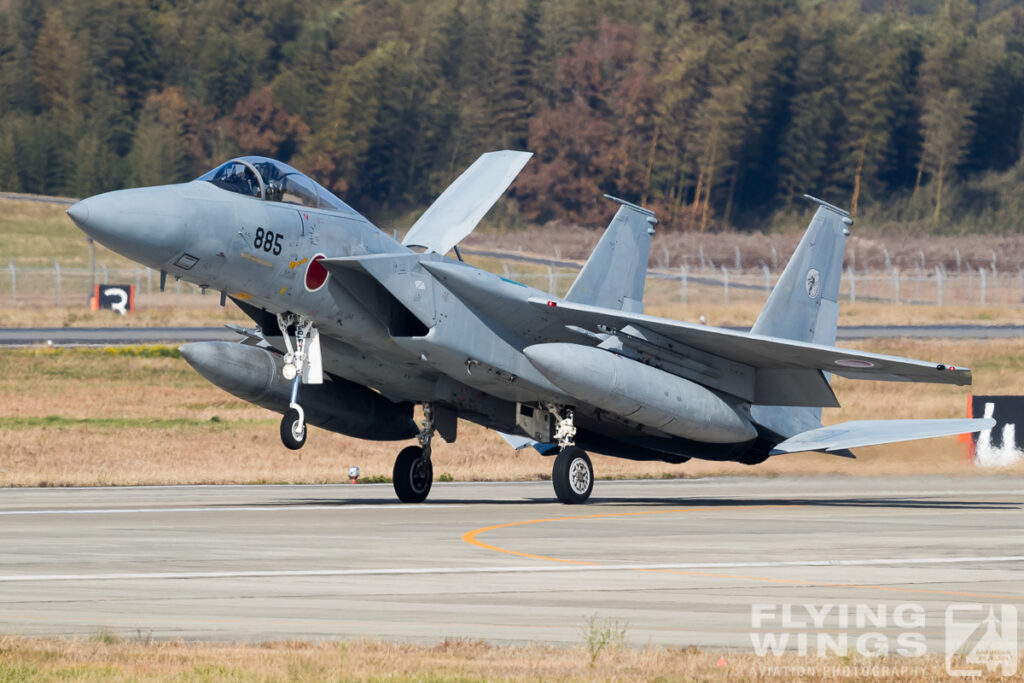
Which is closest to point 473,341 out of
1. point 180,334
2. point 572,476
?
point 572,476

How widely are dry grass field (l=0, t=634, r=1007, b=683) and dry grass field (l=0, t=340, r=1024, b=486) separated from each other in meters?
14.8

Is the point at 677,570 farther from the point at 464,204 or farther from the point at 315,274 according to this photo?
the point at 464,204

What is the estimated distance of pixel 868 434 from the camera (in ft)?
60.6

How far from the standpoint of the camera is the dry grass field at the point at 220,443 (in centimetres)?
2294

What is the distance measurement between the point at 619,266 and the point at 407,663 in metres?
12.5

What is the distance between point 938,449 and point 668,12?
303ft

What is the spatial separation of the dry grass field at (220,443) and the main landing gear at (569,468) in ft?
19.9

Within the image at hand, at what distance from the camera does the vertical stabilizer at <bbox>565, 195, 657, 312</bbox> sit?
62.6ft

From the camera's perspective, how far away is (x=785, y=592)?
9.99 m

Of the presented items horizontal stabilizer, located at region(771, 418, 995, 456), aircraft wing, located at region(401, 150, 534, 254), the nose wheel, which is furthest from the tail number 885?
horizontal stabilizer, located at region(771, 418, 995, 456)

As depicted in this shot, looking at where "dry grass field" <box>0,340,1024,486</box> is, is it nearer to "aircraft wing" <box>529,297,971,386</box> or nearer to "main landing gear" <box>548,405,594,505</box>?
"aircraft wing" <box>529,297,971,386</box>

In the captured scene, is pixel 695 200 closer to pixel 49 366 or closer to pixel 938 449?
pixel 49 366

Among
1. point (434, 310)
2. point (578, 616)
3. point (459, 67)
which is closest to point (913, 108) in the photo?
point (459, 67)

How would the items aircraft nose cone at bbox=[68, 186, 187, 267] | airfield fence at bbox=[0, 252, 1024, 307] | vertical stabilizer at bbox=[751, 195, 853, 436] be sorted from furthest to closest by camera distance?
1. airfield fence at bbox=[0, 252, 1024, 307]
2. vertical stabilizer at bbox=[751, 195, 853, 436]
3. aircraft nose cone at bbox=[68, 186, 187, 267]
